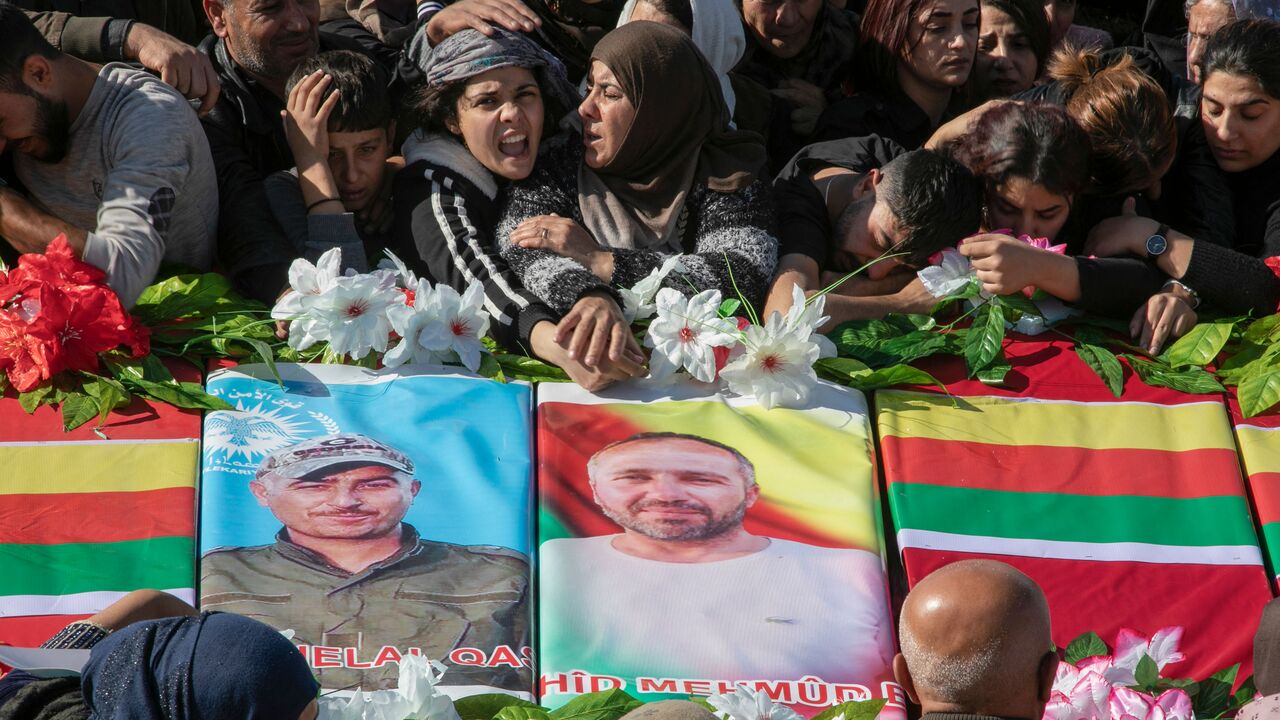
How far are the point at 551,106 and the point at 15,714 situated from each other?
239 centimetres

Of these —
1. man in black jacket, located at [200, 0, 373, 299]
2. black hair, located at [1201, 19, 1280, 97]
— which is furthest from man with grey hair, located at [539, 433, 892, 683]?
black hair, located at [1201, 19, 1280, 97]

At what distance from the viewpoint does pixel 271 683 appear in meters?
1.87

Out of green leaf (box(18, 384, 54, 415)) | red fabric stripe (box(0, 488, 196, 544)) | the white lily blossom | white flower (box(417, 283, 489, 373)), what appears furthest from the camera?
white flower (box(417, 283, 489, 373))

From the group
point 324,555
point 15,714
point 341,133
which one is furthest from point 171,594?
point 341,133

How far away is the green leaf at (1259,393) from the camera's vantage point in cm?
349

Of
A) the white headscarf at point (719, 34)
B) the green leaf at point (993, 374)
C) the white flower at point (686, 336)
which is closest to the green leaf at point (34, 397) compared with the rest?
the white flower at point (686, 336)

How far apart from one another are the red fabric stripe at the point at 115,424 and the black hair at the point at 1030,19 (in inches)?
110

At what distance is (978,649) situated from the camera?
2184 mm

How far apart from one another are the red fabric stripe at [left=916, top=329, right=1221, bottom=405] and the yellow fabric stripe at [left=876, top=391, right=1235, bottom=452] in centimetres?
3

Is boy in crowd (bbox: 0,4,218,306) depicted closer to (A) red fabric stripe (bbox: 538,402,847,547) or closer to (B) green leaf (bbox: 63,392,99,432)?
(B) green leaf (bbox: 63,392,99,432)

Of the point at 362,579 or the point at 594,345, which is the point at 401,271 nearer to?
the point at 594,345

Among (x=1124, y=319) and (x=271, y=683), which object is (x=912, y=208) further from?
Result: (x=271, y=683)

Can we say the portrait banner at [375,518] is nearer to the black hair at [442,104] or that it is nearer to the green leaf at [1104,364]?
the black hair at [442,104]

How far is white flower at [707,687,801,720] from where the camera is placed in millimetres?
2559
